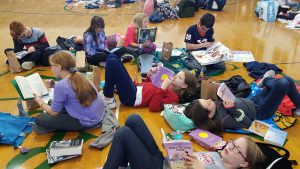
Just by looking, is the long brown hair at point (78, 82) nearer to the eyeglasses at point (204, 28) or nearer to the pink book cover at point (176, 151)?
the pink book cover at point (176, 151)

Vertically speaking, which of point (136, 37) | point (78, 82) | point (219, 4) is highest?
point (219, 4)

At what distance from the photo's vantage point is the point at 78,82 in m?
2.88

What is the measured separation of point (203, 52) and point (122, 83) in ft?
6.12

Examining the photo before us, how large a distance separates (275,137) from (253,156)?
111cm

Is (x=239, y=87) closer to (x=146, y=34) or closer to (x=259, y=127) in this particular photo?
(x=259, y=127)

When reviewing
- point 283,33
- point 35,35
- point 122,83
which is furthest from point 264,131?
point 283,33

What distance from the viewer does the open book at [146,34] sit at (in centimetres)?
499

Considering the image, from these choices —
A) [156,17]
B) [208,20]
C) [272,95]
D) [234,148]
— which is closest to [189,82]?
[272,95]

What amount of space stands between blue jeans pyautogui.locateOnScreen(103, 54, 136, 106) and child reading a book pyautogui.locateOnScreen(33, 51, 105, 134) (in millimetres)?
405

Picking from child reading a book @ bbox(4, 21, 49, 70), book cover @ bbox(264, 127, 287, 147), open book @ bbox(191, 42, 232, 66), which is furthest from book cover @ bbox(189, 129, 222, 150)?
child reading a book @ bbox(4, 21, 49, 70)

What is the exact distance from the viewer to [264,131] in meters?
3.23

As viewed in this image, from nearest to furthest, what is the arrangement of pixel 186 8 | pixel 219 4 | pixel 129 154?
pixel 129 154
pixel 186 8
pixel 219 4

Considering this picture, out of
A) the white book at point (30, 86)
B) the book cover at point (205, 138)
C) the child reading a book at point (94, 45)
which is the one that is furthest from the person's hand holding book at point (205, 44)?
the white book at point (30, 86)

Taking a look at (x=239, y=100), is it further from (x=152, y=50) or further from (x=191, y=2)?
(x=191, y=2)
